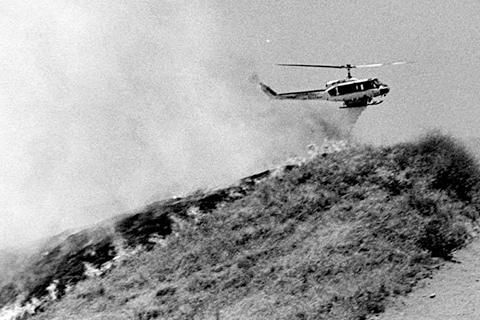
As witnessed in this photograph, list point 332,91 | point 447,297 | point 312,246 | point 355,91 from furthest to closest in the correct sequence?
point 332,91
point 355,91
point 312,246
point 447,297

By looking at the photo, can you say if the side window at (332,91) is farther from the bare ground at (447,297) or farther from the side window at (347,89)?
the bare ground at (447,297)

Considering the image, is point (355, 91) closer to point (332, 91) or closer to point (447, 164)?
point (332, 91)

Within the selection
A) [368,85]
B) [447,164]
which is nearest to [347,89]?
[368,85]

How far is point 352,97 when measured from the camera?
4147 cm

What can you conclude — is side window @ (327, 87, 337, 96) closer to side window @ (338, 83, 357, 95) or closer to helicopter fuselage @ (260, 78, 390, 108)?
helicopter fuselage @ (260, 78, 390, 108)

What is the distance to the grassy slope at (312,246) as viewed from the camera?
26219 millimetres

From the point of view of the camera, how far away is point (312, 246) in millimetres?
29484

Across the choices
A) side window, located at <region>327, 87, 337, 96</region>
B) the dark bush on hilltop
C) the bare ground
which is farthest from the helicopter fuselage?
the bare ground

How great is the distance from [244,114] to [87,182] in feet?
58.2

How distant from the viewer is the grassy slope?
26219 millimetres

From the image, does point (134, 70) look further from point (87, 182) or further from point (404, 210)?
point (404, 210)

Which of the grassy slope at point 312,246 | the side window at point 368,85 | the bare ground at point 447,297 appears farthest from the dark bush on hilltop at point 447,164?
the side window at point 368,85

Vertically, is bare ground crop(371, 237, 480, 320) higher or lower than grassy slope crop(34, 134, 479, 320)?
lower

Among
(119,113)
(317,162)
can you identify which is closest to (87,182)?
(119,113)
